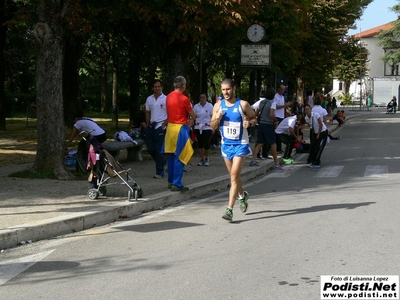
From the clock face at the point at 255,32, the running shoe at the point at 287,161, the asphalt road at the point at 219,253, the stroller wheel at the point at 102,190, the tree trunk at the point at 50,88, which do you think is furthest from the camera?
the clock face at the point at 255,32

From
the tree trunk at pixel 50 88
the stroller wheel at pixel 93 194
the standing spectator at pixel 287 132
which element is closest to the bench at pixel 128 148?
the tree trunk at pixel 50 88

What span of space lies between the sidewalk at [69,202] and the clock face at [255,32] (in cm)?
864

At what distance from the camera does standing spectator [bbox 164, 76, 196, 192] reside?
1178cm

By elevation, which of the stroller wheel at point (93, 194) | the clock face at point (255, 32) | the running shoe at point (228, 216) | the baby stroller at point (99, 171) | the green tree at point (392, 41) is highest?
the green tree at point (392, 41)

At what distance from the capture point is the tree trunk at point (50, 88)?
13305 millimetres

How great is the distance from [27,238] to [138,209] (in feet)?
8.16

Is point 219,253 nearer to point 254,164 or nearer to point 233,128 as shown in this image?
point 233,128

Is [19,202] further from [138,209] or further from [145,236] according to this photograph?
[145,236]

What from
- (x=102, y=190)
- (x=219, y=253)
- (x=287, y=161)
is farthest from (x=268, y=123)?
(x=219, y=253)

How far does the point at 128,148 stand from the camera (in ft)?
56.2

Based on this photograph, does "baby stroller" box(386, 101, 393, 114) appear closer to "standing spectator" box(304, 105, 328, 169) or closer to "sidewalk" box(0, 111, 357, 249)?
"standing spectator" box(304, 105, 328, 169)

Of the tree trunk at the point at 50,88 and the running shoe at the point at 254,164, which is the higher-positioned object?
the tree trunk at the point at 50,88

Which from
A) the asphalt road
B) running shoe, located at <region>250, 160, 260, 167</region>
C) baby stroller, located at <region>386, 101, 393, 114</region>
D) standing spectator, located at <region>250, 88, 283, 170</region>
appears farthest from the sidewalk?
baby stroller, located at <region>386, 101, 393, 114</region>

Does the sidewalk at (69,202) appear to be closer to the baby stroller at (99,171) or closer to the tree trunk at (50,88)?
the baby stroller at (99,171)
